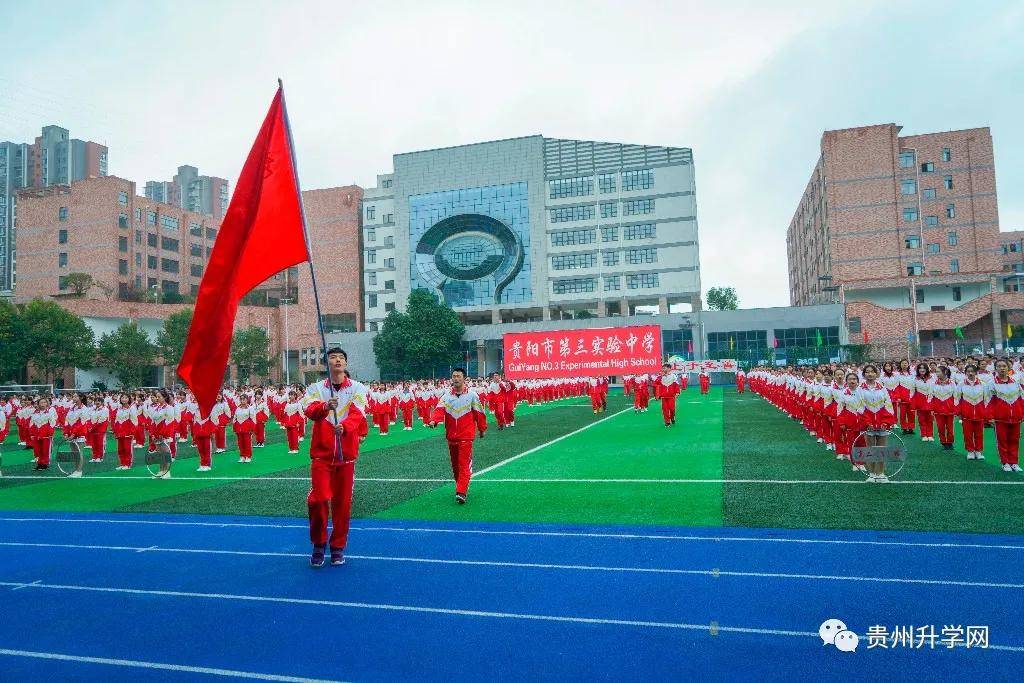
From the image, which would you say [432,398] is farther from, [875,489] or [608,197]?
[608,197]

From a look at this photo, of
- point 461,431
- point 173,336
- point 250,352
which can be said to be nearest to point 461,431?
point 461,431

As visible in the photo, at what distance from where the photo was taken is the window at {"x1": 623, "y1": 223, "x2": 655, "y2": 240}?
58.6 meters

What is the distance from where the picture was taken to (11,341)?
3916cm

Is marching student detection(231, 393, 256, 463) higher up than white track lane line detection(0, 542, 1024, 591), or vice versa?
marching student detection(231, 393, 256, 463)

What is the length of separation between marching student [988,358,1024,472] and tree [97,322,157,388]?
4657cm

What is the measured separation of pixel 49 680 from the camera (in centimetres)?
412

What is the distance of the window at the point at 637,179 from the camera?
58750 mm

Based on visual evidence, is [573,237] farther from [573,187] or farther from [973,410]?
[973,410]

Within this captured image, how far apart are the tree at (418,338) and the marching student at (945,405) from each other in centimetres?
4194

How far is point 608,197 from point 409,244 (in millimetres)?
18150

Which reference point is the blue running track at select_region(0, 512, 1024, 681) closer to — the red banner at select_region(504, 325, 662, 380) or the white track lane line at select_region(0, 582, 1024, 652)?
the white track lane line at select_region(0, 582, 1024, 652)

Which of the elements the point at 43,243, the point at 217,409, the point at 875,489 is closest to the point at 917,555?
the point at 875,489

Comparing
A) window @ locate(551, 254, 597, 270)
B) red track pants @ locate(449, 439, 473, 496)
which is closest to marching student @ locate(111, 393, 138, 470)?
red track pants @ locate(449, 439, 473, 496)

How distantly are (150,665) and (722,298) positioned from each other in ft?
307
